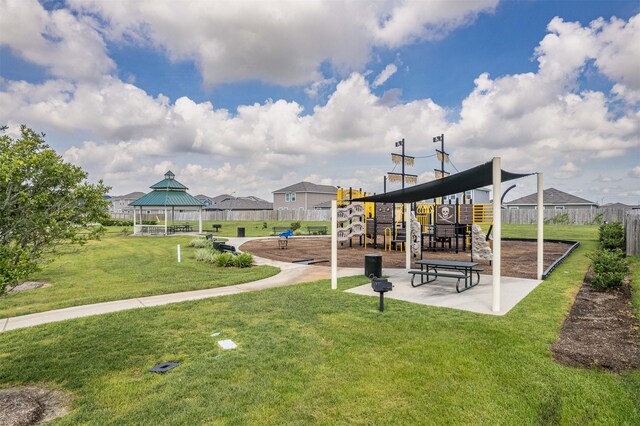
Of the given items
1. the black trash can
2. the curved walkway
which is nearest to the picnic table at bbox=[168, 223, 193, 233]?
the curved walkway

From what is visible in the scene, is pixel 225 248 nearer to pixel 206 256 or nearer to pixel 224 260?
pixel 206 256

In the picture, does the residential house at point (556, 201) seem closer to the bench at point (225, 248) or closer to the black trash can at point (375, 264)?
the bench at point (225, 248)

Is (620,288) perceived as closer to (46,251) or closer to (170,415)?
(170,415)

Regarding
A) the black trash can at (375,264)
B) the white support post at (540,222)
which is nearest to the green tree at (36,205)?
the black trash can at (375,264)

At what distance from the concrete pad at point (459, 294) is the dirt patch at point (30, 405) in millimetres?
5721

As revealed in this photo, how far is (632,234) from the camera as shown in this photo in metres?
13.9

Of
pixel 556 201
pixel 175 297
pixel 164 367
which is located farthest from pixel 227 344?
pixel 556 201

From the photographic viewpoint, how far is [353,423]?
11.1ft

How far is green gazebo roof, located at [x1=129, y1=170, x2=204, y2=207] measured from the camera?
2909cm

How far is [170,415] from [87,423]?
74 centimetres

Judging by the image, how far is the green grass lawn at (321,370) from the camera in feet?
11.6

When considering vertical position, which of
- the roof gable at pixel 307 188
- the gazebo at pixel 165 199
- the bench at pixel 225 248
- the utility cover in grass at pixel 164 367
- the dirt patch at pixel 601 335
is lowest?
the utility cover in grass at pixel 164 367

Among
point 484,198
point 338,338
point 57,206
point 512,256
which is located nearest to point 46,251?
point 57,206

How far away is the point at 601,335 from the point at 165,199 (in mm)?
28956
